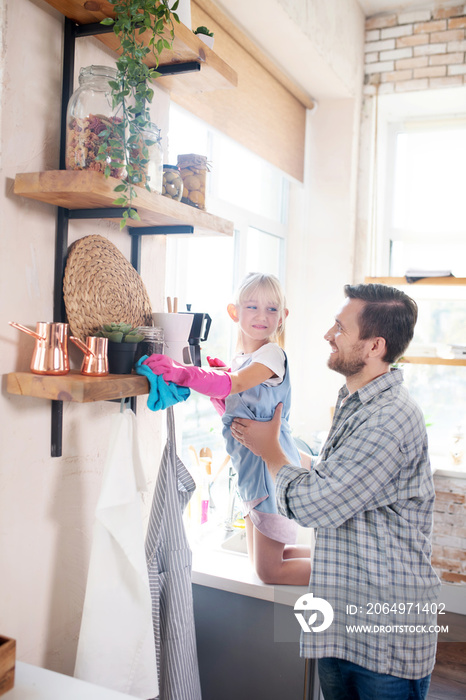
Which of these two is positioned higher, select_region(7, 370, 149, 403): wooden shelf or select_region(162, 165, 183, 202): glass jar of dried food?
select_region(162, 165, 183, 202): glass jar of dried food

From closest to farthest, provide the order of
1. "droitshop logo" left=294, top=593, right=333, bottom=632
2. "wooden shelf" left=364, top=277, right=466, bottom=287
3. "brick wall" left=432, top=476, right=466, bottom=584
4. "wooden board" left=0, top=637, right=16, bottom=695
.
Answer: "wooden board" left=0, top=637, right=16, bottom=695 < "droitshop logo" left=294, top=593, right=333, bottom=632 < "brick wall" left=432, top=476, right=466, bottom=584 < "wooden shelf" left=364, top=277, right=466, bottom=287

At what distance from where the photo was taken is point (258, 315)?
1875 millimetres

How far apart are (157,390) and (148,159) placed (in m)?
0.51

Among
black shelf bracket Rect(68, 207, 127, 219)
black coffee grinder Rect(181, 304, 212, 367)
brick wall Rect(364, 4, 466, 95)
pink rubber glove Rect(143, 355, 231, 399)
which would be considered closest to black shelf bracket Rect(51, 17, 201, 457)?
black shelf bracket Rect(68, 207, 127, 219)

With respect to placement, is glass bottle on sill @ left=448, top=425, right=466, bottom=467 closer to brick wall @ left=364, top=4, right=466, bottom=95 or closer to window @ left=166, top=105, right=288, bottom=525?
window @ left=166, top=105, right=288, bottom=525

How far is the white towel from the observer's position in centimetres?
128

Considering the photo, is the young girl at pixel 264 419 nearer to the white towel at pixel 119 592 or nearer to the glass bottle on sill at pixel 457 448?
the white towel at pixel 119 592

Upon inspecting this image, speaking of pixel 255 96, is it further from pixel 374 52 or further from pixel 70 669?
pixel 70 669

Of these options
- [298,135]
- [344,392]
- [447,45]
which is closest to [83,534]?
[344,392]

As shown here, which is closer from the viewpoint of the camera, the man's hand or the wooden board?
the wooden board

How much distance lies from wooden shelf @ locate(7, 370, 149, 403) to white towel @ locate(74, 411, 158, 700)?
171 millimetres

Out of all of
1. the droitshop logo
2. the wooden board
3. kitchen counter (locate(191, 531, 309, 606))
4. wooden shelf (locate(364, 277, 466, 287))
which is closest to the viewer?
the wooden board

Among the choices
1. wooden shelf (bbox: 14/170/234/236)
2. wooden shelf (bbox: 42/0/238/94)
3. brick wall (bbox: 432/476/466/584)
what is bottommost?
brick wall (bbox: 432/476/466/584)

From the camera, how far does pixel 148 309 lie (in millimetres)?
1558
